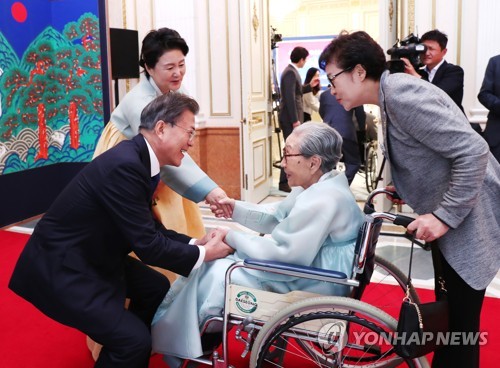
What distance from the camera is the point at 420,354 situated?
5.41 feet

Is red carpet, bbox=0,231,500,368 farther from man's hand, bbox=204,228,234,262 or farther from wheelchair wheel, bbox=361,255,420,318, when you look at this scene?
man's hand, bbox=204,228,234,262

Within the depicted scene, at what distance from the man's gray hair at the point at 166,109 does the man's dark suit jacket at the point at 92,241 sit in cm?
8

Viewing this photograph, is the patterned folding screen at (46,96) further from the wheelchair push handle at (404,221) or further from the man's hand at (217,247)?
the wheelchair push handle at (404,221)

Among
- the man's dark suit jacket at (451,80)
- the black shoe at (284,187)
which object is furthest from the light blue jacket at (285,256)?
the black shoe at (284,187)

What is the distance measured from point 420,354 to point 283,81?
4762 millimetres

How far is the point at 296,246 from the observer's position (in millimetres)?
1902

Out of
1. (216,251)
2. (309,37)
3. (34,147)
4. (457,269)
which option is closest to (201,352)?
(216,251)

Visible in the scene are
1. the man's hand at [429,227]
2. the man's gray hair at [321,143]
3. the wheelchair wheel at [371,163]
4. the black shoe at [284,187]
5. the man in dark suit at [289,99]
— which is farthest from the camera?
the black shoe at [284,187]

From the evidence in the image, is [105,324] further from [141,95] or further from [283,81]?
[283,81]

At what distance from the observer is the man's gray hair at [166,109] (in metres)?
1.93

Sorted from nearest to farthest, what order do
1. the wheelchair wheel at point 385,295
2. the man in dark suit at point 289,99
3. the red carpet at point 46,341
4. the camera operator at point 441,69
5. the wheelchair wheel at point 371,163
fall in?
the red carpet at point 46,341 → the wheelchair wheel at point 385,295 → the camera operator at point 441,69 → the man in dark suit at point 289,99 → the wheelchair wheel at point 371,163

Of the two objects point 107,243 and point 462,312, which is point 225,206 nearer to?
point 107,243

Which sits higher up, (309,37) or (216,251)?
(309,37)

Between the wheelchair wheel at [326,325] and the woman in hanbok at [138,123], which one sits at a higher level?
the woman in hanbok at [138,123]
